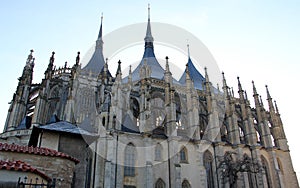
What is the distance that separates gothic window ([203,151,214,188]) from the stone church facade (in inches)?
3.2

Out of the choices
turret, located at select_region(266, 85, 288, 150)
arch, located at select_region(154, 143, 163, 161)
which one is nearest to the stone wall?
arch, located at select_region(154, 143, 163, 161)

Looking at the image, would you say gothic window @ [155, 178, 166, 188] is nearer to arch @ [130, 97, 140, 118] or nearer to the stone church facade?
the stone church facade

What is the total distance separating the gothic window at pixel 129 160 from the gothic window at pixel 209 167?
21.6ft

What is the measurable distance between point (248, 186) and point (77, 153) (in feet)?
54.0

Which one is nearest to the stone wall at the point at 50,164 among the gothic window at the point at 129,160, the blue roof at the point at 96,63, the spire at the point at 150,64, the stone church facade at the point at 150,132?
the stone church facade at the point at 150,132

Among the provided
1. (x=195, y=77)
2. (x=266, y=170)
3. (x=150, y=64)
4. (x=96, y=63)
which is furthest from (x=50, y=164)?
(x=195, y=77)

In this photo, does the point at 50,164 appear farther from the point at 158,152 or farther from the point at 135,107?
the point at 135,107

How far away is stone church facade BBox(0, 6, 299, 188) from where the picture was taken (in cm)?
1852

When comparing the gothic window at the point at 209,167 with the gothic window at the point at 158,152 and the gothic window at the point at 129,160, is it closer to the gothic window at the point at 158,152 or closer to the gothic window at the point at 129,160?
the gothic window at the point at 158,152

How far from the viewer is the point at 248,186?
21688 mm

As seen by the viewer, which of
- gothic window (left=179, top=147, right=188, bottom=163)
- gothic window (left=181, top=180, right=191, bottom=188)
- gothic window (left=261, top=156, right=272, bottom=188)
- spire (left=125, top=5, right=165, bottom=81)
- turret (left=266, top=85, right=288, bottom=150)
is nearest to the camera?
gothic window (left=181, top=180, right=191, bottom=188)

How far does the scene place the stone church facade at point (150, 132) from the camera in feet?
60.7

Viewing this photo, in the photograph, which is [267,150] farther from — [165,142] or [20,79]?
[20,79]

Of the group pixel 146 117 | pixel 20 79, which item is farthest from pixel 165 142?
pixel 20 79
